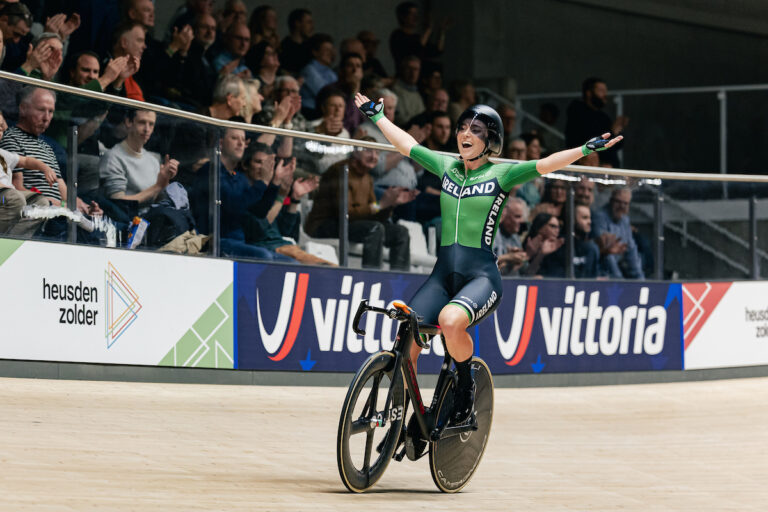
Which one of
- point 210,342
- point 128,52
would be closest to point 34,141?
point 210,342

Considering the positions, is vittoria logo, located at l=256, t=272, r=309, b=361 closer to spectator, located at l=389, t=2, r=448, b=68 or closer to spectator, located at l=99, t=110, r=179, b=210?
spectator, located at l=99, t=110, r=179, b=210

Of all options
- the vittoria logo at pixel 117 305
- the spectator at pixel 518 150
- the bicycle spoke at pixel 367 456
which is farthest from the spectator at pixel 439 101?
the bicycle spoke at pixel 367 456

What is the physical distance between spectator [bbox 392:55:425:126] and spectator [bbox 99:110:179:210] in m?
4.90

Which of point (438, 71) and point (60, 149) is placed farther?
point (438, 71)

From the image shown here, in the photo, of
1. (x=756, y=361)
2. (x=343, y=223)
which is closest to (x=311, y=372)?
(x=343, y=223)

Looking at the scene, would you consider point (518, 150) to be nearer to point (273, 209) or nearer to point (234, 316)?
point (273, 209)

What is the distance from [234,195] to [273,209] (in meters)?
0.33

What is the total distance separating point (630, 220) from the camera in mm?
11469

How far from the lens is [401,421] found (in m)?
5.66

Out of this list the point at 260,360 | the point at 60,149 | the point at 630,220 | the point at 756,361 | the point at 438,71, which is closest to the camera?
the point at 60,149

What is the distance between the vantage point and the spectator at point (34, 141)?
25.8ft

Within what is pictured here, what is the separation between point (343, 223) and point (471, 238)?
3919 millimetres

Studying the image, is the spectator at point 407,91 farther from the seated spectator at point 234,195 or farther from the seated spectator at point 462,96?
the seated spectator at point 234,195

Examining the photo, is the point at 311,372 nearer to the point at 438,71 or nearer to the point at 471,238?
the point at 471,238
